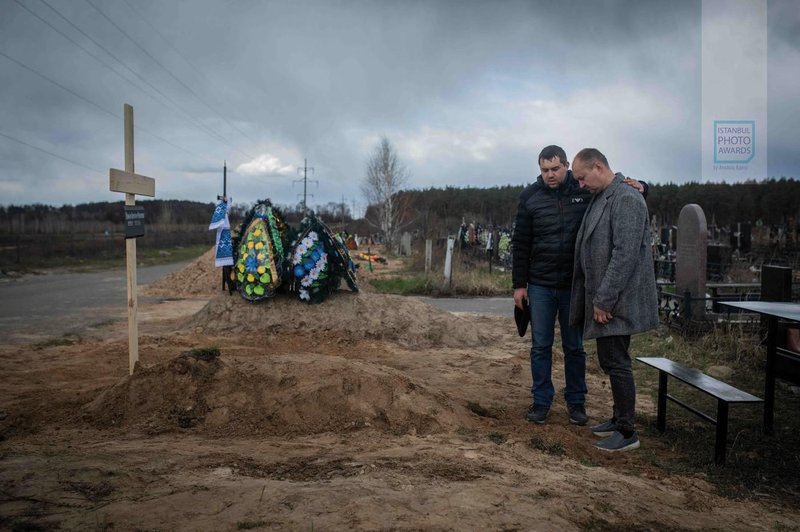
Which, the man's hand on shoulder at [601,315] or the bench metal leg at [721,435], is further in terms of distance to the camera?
the man's hand on shoulder at [601,315]

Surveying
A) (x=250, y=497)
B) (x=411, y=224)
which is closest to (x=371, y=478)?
(x=250, y=497)

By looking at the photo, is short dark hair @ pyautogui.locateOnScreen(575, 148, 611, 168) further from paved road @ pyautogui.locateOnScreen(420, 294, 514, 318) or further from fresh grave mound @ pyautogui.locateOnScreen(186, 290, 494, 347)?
paved road @ pyautogui.locateOnScreen(420, 294, 514, 318)

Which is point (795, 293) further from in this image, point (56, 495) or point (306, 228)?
point (56, 495)

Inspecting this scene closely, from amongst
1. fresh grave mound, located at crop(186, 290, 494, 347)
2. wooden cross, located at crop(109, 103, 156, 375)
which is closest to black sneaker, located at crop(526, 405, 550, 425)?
wooden cross, located at crop(109, 103, 156, 375)

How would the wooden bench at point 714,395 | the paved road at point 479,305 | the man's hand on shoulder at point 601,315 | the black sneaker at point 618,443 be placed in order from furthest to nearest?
1. the paved road at point 479,305
2. the black sneaker at point 618,443
3. the man's hand on shoulder at point 601,315
4. the wooden bench at point 714,395

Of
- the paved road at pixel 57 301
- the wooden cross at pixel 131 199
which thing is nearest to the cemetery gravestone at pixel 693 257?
the wooden cross at pixel 131 199

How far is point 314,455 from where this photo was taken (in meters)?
3.72

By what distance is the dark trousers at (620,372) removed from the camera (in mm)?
4070

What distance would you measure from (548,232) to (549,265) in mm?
270

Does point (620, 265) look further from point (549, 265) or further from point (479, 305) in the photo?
point (479, 305)

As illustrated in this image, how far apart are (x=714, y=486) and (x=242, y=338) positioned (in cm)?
686

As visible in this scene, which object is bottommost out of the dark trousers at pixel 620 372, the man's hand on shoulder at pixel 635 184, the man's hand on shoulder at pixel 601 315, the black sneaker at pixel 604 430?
the black sneaker at pixel 604 430

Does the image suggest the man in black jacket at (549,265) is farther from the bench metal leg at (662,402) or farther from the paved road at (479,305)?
the paved road at (479,305)

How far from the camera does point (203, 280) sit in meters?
17.6
